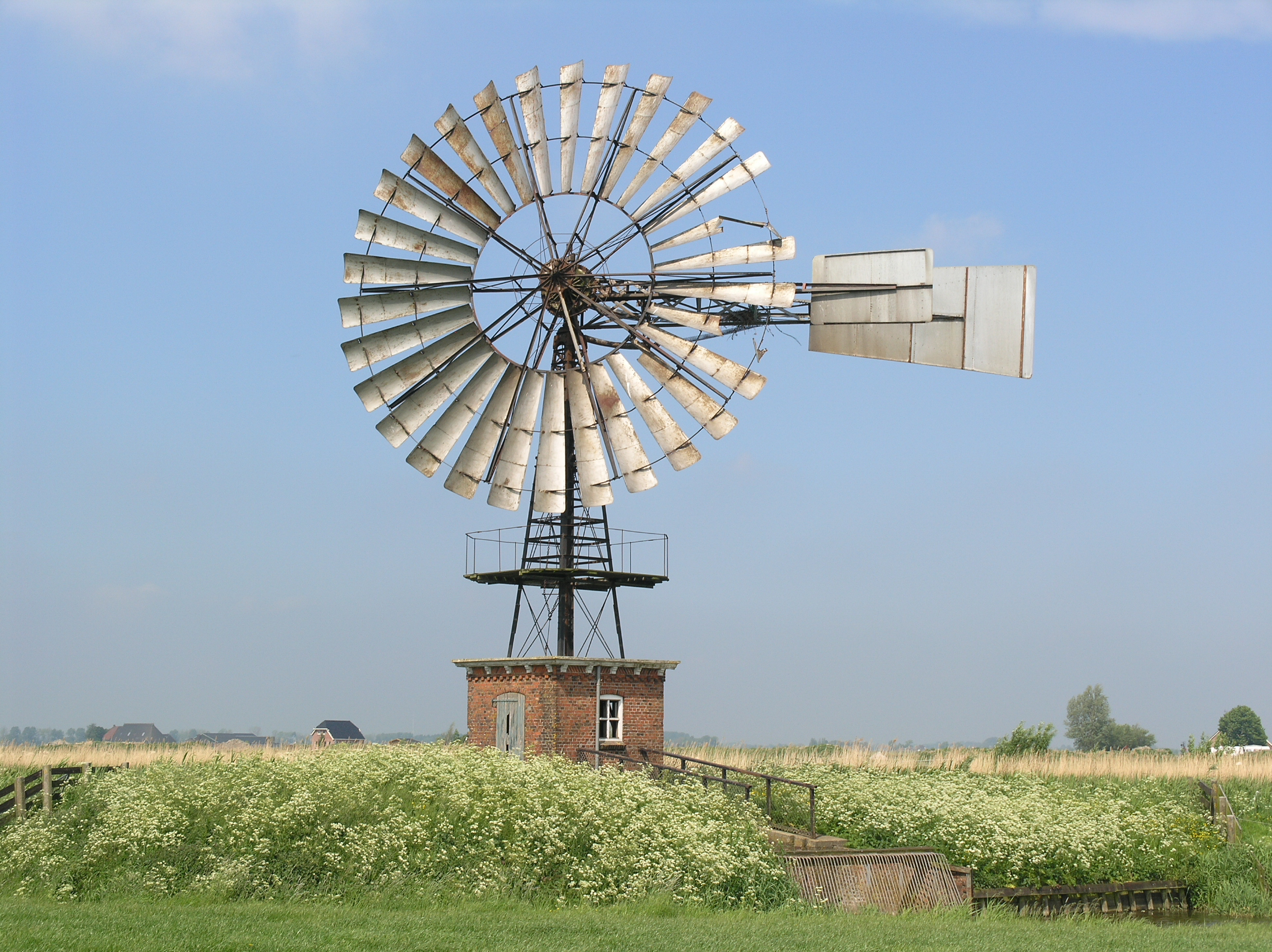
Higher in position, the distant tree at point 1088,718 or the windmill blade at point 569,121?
the windmill blade at point 569,121

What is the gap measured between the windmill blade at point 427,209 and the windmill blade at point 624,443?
3791 mm

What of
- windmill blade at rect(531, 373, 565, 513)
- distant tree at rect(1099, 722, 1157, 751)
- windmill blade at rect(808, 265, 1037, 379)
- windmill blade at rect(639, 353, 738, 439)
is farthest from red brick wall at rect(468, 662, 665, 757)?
distant tree at rect(1099, 722, 1157, 751)

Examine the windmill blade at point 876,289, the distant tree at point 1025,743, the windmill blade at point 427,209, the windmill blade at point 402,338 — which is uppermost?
the windmill blade at point 427,209

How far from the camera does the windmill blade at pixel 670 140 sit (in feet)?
76.5

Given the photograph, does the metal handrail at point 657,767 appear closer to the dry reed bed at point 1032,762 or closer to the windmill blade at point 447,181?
the dry reed bed at point 1032,762

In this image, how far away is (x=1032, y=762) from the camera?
119ft

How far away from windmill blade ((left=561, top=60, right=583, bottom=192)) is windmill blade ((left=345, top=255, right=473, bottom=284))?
2.65 metres

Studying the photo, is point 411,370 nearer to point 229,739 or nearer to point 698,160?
point 698,160

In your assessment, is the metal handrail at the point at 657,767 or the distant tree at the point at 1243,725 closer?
the metal handrail at the point at 657,767

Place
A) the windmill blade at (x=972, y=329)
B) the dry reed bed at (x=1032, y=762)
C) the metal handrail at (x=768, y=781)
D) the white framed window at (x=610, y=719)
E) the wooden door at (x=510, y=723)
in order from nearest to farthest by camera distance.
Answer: the metal handrail at (x=768, y=781) < the windmill blade at (x=972, y=329) < the wooden door at (x=510, y=723) < the white framed window at (x=610, y=719) < the dry reed bed at (x=1032, y=762)

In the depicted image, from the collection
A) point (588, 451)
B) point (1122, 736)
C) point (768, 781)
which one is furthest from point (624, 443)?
point (1122, 736)

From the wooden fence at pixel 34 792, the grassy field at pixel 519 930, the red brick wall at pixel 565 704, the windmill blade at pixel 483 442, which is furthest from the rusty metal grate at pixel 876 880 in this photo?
the wooden fence at pixel 34 792

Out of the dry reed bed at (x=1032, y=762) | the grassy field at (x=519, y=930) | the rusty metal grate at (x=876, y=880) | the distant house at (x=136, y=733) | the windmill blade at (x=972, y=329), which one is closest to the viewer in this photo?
the grassy field at (x=519, y=930)

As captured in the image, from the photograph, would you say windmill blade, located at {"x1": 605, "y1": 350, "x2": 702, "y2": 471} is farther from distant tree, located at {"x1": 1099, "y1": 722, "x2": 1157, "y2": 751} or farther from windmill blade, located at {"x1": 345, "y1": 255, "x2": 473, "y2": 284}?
distant tree, located at {"x1": 1099, "y1": 722, "x2": 1157, "y2": 751}
